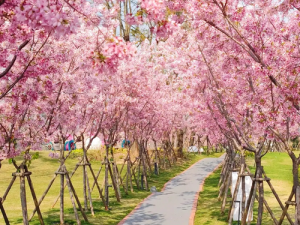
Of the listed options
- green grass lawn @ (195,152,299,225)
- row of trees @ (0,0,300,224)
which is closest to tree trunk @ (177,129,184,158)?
green grass lawn @ (195,152,299,225)

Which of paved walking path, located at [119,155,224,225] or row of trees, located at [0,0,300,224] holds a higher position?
row of trees, located at [0,0,300,224]

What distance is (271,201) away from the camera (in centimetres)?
1825

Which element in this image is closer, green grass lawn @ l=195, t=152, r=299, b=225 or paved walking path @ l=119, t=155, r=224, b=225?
paved walking path @ l=119, t=155, r=224, b=225

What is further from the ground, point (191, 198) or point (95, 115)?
point (95, 115)

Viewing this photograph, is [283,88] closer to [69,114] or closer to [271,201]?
[69,114]

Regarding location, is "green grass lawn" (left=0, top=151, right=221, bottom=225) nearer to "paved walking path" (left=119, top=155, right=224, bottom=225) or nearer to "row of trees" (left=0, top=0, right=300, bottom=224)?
"paved walking path" (left=119, top=155, right=224, bottom=225)

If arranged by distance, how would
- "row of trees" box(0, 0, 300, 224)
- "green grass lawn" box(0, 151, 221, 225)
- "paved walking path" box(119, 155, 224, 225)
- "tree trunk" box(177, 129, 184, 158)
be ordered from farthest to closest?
1. "tree trunk" box(177, 129, 184, 158)
2. "green grass lawn" box(0, 151, 221, 225)
3. "paved walking path" box(119, 155, 224, 225)
4. "row of trees" box(0, 0, 300, 224)

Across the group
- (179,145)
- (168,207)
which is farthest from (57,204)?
(179,145)

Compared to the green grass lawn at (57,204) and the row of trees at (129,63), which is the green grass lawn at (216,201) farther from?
the row of trees at (129,63)

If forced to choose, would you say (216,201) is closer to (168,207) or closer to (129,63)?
(168,207)

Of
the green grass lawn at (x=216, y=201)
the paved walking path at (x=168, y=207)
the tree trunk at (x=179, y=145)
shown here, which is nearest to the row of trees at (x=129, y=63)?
the green grass lawn at (x=216, y=201)

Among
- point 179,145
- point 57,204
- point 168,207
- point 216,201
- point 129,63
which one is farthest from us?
point 179,145

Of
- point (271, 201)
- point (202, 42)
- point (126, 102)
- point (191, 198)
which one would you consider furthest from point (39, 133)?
point (271, 201)

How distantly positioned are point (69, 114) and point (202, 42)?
5.13 m
